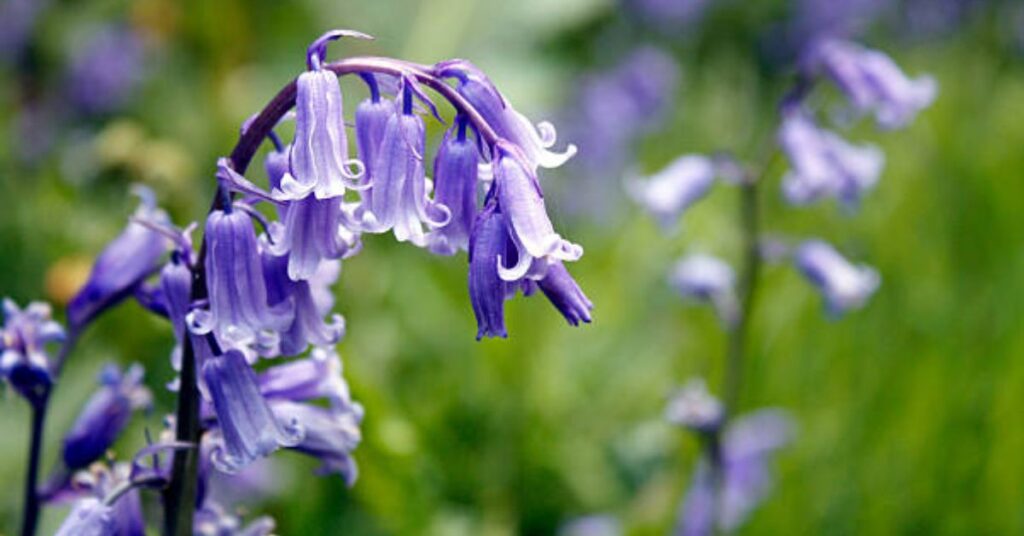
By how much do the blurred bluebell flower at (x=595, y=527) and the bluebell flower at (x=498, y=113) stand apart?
3.54 feet

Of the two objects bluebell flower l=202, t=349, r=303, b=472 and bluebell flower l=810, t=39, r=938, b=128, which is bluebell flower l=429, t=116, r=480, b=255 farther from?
bluebell flower l=810, t=39, r=938, b=128

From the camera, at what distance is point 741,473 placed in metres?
2.04

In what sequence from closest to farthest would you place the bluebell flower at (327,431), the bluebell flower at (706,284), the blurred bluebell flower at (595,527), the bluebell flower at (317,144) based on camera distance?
the bluebell flower at (317,144), the bluebell flower at (327,431), the bluebell flower at (706,284), the blurred bluebell flower at (595,527)

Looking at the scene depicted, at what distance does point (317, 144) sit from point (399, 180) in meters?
0.06

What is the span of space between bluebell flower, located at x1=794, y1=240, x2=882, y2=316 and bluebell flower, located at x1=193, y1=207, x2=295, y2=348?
103cm

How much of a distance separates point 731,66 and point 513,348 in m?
2.76

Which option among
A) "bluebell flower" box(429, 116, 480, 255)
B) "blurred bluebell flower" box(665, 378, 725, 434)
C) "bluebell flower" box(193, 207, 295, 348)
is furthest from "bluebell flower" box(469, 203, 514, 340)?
"blurred bluebell flower" box(665, 378, 725, 434)

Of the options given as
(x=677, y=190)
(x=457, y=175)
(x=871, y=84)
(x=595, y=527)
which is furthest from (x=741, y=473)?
(x=457, y=175)

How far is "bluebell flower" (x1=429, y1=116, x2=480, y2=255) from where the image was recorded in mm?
882

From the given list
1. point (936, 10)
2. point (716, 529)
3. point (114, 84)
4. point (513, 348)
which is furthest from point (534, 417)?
point (936, 10)

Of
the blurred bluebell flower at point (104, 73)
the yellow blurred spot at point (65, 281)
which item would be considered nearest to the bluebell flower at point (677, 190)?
the yellow blurred spot at point (65, 281)

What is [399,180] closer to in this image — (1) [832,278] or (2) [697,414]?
(2) [697,414]

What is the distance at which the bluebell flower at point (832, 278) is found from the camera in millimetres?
1723

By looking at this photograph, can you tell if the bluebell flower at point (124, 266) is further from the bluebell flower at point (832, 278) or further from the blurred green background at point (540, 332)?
the bluebell flower at point (832, 278)
